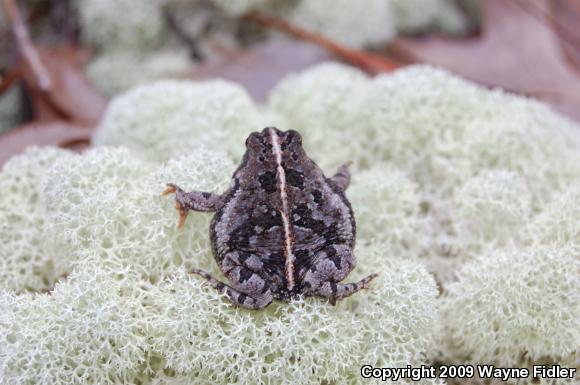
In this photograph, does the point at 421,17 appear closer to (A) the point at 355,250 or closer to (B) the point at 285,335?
(A) the point at 355,250

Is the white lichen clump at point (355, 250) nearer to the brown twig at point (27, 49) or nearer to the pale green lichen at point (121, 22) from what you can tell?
the brown twig at point (27, 49)

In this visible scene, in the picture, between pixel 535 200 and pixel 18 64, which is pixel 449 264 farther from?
pixel 18 64

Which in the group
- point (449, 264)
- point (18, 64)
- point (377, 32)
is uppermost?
point (18, 64)

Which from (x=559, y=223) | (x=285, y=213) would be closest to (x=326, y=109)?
(x=285, y=213)

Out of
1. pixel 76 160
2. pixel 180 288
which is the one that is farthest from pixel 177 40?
pixel 180 288

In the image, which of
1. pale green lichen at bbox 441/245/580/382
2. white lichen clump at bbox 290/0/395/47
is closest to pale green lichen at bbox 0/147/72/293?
pale green lichen at bbox 441/245/580/382
